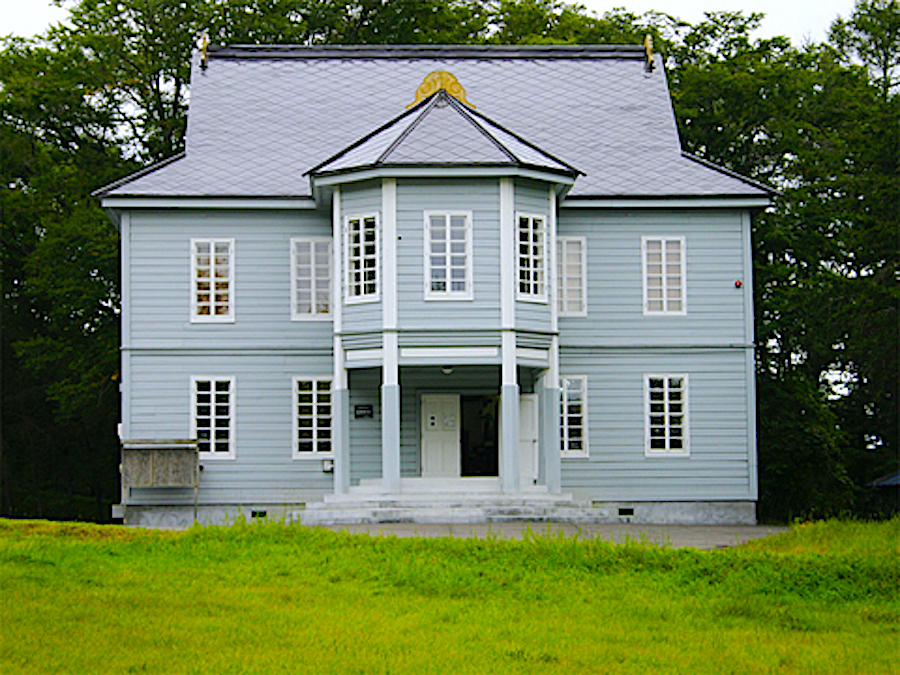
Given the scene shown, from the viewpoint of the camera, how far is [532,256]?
23641 millimetres

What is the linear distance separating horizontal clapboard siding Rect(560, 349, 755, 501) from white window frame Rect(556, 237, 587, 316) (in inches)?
33.6

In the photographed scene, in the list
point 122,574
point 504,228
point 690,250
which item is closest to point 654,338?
point 690,250

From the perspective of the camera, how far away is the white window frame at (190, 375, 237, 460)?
82.0 feet

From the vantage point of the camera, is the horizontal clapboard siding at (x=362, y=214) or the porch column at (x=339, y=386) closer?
the horizontal clapboard siding at (x=362, y=214)

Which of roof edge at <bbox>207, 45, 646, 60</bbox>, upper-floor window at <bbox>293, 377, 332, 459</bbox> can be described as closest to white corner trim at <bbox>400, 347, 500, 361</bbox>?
upper-floor window at <bbox>293, 377, 332, 459</bbox>

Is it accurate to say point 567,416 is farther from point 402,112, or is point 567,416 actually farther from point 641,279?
point 402,112

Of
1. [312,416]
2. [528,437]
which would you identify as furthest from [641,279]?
[312,416]

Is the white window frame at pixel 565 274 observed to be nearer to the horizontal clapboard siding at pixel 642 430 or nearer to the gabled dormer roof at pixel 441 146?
the horizontal clapboard siding at pixel 642 430

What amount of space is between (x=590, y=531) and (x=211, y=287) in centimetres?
964

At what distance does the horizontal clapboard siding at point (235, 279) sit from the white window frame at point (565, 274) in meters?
4.49

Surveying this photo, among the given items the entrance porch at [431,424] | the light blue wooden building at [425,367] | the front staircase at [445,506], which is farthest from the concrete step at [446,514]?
the entrance porch at [431,424]

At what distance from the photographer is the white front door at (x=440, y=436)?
25.3 m

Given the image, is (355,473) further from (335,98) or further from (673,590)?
(673,590)

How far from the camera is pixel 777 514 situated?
3309cm
